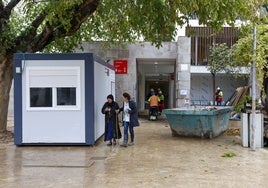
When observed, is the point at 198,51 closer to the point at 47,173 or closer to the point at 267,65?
the point at 267,65

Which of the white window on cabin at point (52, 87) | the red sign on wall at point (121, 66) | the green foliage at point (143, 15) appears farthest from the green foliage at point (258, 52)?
the red sign on wall at point (121, 66)

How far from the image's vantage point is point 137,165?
9.23 meters

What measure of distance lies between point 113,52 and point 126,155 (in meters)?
10.3

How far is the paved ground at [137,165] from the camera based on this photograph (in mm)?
7645

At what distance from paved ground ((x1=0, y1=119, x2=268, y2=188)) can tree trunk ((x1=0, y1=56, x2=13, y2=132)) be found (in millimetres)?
1790

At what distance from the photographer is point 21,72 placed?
12047 mm

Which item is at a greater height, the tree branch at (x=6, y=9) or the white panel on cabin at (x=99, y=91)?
the tree branch at (x=6, y=9)

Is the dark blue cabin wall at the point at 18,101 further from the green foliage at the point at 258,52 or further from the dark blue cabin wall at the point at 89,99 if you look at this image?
the green foliage at the point at 258,52

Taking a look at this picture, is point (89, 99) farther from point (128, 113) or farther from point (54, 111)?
point (128, 113)

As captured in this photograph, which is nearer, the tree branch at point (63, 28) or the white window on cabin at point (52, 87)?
the white window on cabin at point (52, 87)

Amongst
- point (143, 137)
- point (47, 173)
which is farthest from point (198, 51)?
point (47, 173)

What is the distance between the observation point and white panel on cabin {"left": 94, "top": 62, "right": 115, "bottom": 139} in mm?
12562

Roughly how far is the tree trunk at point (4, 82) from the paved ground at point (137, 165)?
1790mm

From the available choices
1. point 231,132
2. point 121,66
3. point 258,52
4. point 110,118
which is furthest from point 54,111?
point 121,66
